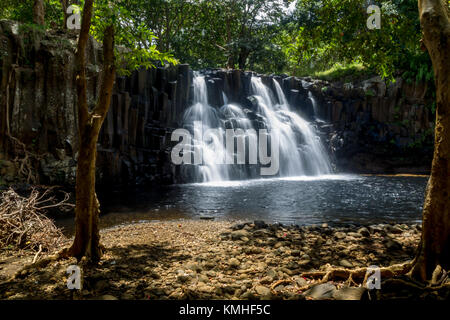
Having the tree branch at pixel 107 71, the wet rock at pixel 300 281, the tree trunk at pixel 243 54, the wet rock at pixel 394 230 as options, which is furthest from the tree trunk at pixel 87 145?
the tree trunk at pixel 243 54

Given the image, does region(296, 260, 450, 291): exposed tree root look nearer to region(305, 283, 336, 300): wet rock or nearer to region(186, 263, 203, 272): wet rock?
region(305, 283, 336, 300): wet rock

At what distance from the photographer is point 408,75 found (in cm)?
2531

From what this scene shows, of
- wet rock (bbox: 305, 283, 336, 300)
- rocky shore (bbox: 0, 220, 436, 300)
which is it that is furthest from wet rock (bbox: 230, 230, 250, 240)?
wet rock (bbox: 305, 283, 336, 300)

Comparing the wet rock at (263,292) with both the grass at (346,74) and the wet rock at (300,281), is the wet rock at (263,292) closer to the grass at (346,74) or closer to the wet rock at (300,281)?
the wet rock at (300,281)

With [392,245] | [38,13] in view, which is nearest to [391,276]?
[392,245]

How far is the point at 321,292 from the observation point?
3.54 m

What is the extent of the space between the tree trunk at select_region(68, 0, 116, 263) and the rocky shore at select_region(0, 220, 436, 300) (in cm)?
35

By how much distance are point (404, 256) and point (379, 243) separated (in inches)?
34.8

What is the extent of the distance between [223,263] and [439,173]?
11.0 feet

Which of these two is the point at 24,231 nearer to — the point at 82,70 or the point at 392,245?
the point at 82,70

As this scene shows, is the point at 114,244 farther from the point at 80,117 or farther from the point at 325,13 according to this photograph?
the point at 325,13
